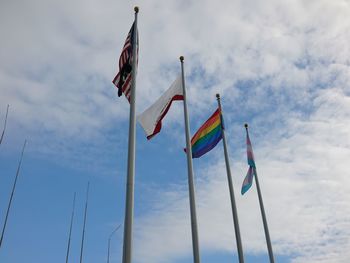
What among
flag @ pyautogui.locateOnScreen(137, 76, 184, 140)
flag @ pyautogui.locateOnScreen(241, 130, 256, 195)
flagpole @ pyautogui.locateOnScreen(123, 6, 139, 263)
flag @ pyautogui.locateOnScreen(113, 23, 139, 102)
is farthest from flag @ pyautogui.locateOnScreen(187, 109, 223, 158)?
flagpole @ pyautogui.locateOnScreen(123, 6, 139, 263)

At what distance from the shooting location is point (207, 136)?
18750 mm

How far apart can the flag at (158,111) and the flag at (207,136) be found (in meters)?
3.11

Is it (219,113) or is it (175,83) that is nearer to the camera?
(175,83)

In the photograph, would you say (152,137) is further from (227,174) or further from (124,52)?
(227,174)

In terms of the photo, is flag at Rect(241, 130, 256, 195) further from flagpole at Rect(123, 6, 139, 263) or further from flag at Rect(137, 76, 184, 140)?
flagpole at Rect(123, 6, 139, 263)

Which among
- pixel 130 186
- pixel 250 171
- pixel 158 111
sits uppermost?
pixel 158 111

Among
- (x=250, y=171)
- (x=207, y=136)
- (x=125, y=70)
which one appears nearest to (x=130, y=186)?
(x=125, y=70)

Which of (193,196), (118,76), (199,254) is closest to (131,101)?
(118,76)

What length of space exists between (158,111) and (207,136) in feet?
13.4

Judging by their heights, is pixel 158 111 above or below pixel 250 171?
above

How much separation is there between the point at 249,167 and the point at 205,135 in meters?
4.84

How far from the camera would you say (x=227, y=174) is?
726 inches

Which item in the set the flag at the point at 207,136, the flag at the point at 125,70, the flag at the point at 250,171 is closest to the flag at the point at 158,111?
the flag at the point at 125,70

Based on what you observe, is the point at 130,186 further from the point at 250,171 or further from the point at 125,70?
the point at 250,171
